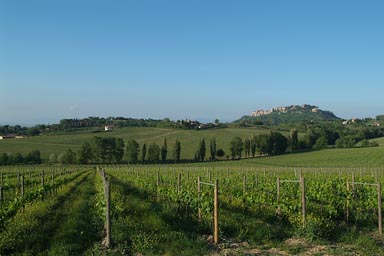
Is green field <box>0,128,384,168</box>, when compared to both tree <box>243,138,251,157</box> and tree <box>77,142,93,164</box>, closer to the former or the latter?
tree <box>243,138,251,157</box>

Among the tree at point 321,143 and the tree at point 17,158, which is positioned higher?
the tree at point 321,143

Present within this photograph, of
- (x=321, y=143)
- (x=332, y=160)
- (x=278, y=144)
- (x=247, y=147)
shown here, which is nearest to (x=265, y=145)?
(x=278, y=144)

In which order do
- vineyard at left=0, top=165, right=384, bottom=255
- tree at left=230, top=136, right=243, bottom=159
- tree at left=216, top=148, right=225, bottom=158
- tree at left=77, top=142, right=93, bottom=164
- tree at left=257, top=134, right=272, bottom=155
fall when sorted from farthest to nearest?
tree at left=257, top=134, right=272, bottom=155, tree at left=216, top=148, right=225, bottom=158, tree at left=230, top=136, right=243, bottom=159, tree at left=77, top=142, right=93, bottom=164, vineyard at left=0, top=165, right=384, bottom=255

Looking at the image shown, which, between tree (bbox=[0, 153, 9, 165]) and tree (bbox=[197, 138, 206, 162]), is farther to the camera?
tree (bbox=[197, 138, 206, 162])

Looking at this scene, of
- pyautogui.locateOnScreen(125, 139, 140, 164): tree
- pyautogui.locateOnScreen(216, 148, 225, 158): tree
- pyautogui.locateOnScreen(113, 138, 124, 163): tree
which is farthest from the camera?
pyautogui.locateOnScreen(216, 148, 225, 158): tree

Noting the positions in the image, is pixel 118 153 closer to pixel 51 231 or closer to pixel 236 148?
pixel 236 148

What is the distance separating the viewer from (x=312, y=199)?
16891 mm

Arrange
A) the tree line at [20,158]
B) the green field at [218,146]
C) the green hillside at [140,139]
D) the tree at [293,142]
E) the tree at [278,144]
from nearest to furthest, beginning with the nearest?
the green field at [218,146] < the tree line at [20,158] < the green hillside at [140,139] < the tree at [278,144] < the tree at [293,142]

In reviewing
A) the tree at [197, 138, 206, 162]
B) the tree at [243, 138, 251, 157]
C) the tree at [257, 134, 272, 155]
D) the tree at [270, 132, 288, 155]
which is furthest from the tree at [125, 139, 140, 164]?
the tree at [270, 132, 288, 155]

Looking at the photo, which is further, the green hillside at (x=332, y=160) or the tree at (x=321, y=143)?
the tree at (x=321, y=143)

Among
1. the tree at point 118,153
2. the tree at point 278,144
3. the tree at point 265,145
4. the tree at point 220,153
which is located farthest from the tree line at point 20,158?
the tree at point 278,144

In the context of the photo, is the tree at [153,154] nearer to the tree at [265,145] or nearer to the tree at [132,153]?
the tree at [132,153]

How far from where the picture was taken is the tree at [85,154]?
92.6 meters

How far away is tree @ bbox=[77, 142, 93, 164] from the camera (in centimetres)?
9262
